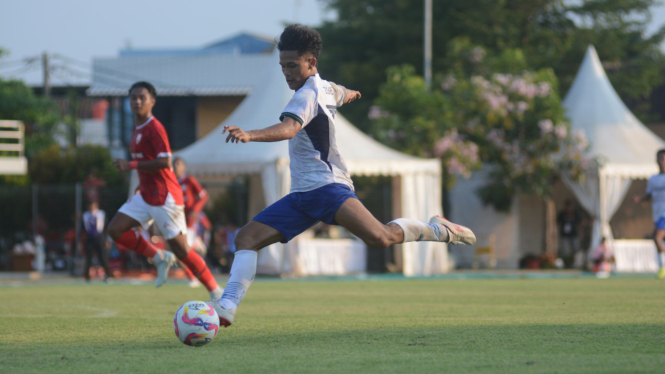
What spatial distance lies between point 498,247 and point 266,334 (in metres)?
18.6

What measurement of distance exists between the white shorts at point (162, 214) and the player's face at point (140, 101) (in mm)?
906

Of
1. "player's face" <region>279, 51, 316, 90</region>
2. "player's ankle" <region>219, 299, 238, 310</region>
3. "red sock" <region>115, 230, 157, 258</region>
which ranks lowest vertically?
"player's ankle" <region>219, 299, 238, 310</region>

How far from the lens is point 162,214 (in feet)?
28.8

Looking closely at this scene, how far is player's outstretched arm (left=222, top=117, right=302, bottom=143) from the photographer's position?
15.6 ft

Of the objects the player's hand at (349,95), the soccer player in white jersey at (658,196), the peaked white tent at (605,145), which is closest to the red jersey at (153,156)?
the player's hand at (349,95)

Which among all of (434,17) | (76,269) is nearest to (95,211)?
(76,269)

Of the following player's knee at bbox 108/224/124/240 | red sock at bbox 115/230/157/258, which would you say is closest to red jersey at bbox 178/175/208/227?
red sock at bbox 115/230/157/258

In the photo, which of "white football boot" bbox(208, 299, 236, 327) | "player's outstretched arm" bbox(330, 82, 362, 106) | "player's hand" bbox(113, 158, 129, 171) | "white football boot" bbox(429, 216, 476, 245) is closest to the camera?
"white football boot" bbox(208, 299, 236, 327)

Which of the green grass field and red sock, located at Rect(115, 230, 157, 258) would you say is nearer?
the green grass field

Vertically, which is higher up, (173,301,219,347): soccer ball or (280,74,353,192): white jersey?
(280,74,353,192): white jersey

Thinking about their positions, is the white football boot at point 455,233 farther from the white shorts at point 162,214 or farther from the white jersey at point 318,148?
the white shorts at point 162,214

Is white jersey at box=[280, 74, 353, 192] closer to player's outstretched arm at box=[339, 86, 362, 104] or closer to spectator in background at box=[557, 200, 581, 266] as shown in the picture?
player's outstretched arm at box=[339, 86, 362, 104]

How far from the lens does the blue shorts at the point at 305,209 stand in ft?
18.9

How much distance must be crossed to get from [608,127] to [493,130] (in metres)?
3.05
